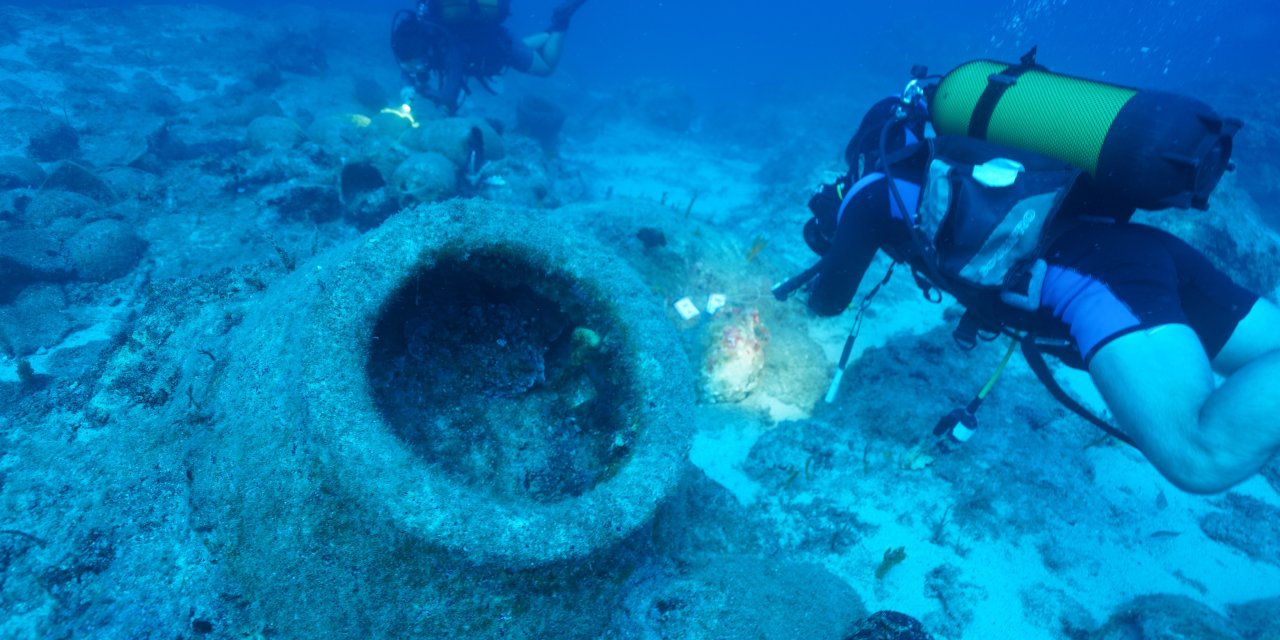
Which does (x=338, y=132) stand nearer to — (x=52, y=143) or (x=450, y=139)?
(x=450, y=139)

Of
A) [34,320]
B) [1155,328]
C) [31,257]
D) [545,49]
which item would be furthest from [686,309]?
[545,49]

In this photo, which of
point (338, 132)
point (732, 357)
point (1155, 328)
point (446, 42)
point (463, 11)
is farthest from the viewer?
point (446, 42)

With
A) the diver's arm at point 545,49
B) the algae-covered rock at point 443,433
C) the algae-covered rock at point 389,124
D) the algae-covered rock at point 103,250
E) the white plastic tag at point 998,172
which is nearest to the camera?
the algae-covered rock at point 443,433

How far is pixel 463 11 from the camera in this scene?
35.7 ft

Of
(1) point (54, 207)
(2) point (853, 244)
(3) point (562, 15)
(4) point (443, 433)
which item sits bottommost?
(1) point (54, 207)

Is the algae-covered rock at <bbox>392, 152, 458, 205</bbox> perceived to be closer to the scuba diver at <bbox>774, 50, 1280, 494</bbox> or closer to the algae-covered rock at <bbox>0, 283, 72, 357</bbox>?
the algae-covered rock at <bbox>0, 283, 72, 357</bbox>

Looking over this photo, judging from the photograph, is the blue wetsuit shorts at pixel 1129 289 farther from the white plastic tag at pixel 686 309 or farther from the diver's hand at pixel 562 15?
the diver's hand at pixel 562 15

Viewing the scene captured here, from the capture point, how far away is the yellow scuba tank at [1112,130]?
2391 millimetres

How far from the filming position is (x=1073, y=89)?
279 cm

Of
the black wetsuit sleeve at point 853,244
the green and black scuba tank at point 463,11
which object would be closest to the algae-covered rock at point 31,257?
the green and black scuba tank at point 463,11

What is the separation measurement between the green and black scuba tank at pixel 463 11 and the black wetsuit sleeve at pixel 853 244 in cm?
1048

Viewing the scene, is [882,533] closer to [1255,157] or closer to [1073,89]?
[1073,89]

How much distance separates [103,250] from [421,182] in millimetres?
3590

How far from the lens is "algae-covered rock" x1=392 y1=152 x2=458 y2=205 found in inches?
259
